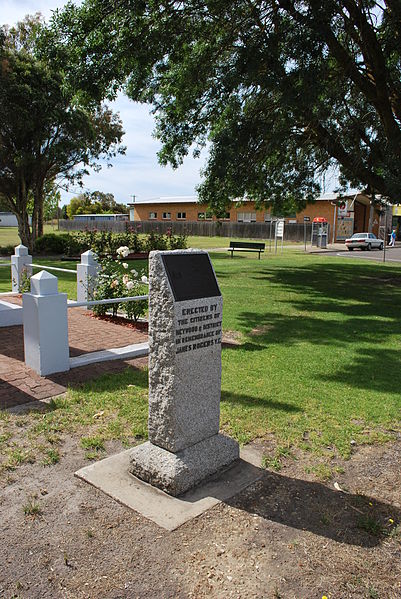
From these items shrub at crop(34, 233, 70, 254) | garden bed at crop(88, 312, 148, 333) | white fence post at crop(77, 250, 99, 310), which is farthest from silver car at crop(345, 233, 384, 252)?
garden bed at crop(88, 312, 148, 333)

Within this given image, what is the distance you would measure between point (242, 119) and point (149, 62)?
282 centimetres

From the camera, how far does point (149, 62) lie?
36.0 ft

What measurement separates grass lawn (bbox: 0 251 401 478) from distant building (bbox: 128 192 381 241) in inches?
1068

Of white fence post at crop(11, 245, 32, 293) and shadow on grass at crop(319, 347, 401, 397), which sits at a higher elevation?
white fence post at crop(11, 245, 32, 293)

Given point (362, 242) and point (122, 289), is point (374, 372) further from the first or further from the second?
point (362, 242)

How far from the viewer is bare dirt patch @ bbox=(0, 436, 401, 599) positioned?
2504 millimetres

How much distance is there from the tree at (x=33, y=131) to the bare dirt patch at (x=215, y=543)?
1888 cm

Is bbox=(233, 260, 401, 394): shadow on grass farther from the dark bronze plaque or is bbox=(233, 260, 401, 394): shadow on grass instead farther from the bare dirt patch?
the dark bronze plaque

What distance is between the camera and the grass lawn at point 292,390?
14.0ft

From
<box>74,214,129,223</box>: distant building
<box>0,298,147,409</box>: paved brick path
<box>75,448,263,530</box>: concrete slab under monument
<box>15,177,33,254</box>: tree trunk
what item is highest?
<box>74,214,129,223</box>: distant building

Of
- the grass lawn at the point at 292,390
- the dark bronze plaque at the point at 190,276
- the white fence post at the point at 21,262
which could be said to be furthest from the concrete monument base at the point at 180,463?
the white fence post at the point at 21,262

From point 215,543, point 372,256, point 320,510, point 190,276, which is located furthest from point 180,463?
point 372,256

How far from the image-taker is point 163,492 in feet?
11.0

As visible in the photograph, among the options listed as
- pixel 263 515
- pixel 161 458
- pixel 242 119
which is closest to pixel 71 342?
pixel 161 458
